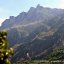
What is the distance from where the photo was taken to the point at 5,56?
4.96 m

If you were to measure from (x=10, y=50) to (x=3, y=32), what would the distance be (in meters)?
0.39

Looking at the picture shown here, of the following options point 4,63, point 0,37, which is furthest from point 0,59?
point 0,37

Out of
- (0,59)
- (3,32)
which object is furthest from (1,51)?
(3,32)

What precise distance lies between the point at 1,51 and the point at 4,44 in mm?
245

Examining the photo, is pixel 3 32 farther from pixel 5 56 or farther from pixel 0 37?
pixel 5 56

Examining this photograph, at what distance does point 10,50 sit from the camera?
5082 mm

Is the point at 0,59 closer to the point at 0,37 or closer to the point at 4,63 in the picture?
the point at 4,63

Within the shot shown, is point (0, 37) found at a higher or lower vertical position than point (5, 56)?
higher

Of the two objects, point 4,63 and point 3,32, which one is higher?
point 3,32

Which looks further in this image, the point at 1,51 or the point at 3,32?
the point at 3,32

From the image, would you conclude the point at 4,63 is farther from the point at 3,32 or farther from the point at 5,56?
the point at 3,32

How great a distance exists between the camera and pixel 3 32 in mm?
5176

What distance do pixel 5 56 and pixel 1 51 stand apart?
0.56ft

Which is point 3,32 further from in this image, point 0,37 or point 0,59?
point 0,59
